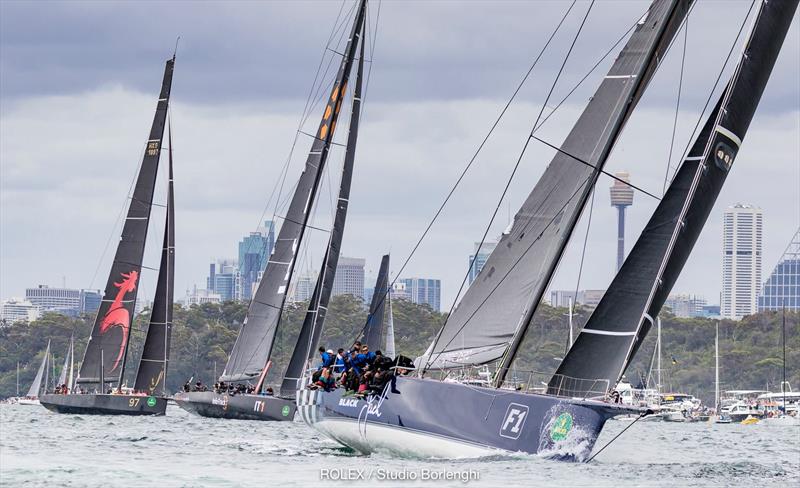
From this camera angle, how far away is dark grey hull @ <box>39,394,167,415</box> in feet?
129

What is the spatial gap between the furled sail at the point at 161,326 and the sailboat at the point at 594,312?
20618 millimetres

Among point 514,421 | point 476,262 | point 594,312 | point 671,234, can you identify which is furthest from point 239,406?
point 476,262

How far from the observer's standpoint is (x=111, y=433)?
29.3m

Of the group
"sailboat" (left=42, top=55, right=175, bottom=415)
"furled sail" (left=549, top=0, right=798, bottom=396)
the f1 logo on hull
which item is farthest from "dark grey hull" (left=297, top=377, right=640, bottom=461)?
"sailboat" (left=42, top=55, right=175, bottom=415)

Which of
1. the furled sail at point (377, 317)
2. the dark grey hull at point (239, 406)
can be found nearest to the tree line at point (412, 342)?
the furled sail at point (377, 317)

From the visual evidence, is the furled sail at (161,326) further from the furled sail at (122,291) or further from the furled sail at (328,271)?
the furled sail at (328,271)

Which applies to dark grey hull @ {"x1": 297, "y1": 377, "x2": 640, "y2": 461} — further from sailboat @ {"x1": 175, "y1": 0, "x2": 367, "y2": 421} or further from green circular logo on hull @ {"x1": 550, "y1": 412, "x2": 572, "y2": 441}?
sailboat @ {"x1": 175, "y1": 0, "x2": 367, "y2": 421}

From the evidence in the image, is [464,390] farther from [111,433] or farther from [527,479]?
[111,433]

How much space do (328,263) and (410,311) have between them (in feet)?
Result: 230

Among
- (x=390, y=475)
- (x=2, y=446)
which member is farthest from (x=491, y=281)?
(x=2, y=446)

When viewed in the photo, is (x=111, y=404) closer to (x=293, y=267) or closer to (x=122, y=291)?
(x=122, y=291)

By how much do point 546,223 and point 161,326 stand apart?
23489mm

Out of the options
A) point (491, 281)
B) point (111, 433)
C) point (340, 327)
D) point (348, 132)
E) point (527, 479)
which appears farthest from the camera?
point (340, 327)

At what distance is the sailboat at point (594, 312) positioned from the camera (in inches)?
752
